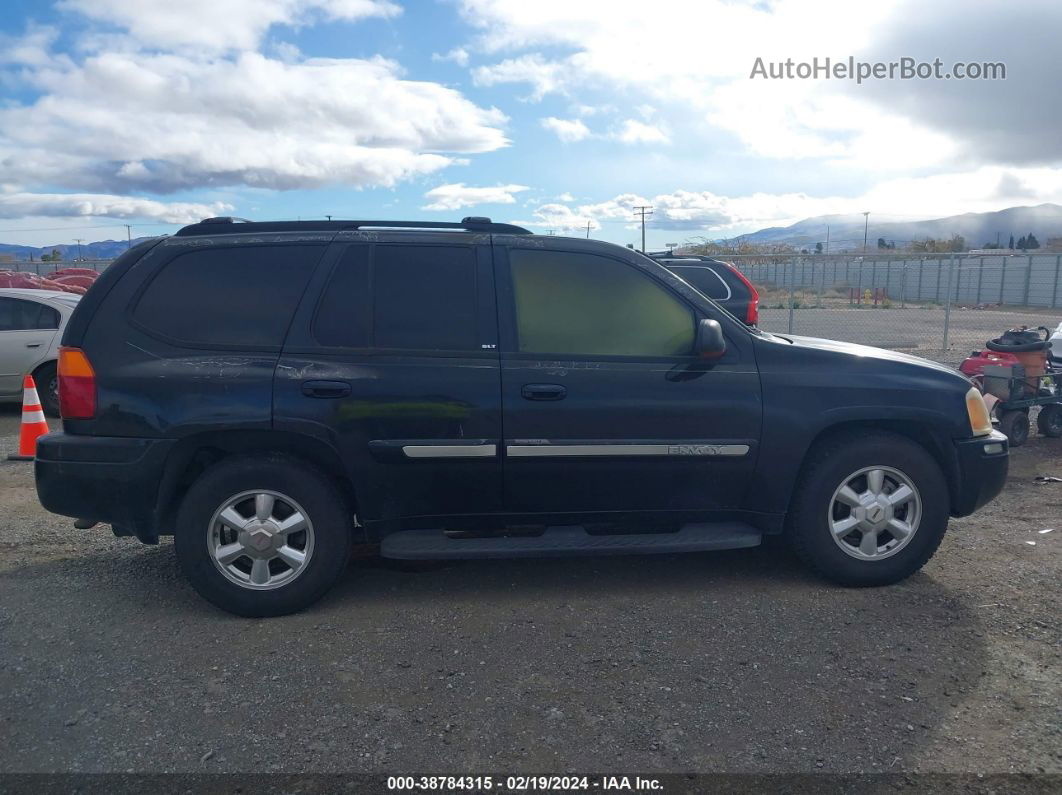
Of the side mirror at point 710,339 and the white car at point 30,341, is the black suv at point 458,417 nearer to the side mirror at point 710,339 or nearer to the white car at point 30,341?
the side mirror at point 710,339

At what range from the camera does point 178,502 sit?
4430 mm

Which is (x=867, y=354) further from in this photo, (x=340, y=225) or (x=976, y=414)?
(x=340, y=225)

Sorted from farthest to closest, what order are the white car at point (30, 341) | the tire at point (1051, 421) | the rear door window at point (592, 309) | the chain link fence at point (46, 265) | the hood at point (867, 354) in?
the chain link fence at point (46, 265) < the white car at point (30, 341) < the tire at point (1051, 421) < the hood at point (867, 354) < the rear door window at point (592, 309)

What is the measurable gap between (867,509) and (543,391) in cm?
181

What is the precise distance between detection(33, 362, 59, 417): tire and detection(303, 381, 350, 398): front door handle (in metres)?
7.31

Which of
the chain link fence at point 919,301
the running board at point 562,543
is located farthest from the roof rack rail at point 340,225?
the chain link fence at point 919,301

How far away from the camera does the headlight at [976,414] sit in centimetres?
465

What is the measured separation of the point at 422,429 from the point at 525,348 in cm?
66

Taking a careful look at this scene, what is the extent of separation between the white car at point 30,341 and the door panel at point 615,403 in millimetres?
7771

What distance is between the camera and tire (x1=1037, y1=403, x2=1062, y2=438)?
8.96 meters

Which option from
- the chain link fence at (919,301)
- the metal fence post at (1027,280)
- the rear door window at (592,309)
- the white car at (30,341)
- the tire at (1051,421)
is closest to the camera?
the rear door window at (592,309)

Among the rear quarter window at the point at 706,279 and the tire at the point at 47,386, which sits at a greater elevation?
the rear quarter window at the point at 706,279

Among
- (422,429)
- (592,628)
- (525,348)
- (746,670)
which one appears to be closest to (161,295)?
(422,429)

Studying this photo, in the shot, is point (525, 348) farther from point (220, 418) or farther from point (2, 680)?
point (2, 680)
